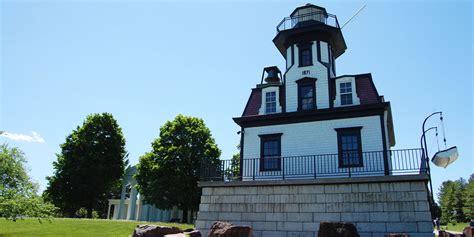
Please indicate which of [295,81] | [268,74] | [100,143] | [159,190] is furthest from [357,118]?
[100,143]

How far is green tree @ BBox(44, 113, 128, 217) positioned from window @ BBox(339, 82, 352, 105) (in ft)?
86.0

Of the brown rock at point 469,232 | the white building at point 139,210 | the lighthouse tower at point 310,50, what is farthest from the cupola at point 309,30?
the white building at point 139,210

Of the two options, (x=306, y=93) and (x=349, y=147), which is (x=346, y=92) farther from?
(x=349, y=147)

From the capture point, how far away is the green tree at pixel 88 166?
32906mm

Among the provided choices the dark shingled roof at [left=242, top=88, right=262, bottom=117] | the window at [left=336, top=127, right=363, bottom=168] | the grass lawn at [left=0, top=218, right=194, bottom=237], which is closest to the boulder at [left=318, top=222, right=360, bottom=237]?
the window at [left=336, top=127, right=363, bottom=168]

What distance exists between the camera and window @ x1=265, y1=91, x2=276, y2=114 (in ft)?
59.8

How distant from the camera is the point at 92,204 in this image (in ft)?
112

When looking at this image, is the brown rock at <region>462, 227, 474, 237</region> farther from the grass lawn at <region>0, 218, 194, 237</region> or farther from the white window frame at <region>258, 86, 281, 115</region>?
the grass lawn at <region>0, 218, 194, 237</region>

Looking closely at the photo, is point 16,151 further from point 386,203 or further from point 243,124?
point 386,203

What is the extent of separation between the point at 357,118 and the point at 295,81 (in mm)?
4003

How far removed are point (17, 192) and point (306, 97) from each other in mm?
15131

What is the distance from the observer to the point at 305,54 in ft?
61.9

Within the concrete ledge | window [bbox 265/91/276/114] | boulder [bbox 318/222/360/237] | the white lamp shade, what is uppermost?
window [bbox 265/91/276/114]

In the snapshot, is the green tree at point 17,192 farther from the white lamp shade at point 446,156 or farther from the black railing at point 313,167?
the white lamp shade at point 446,156
